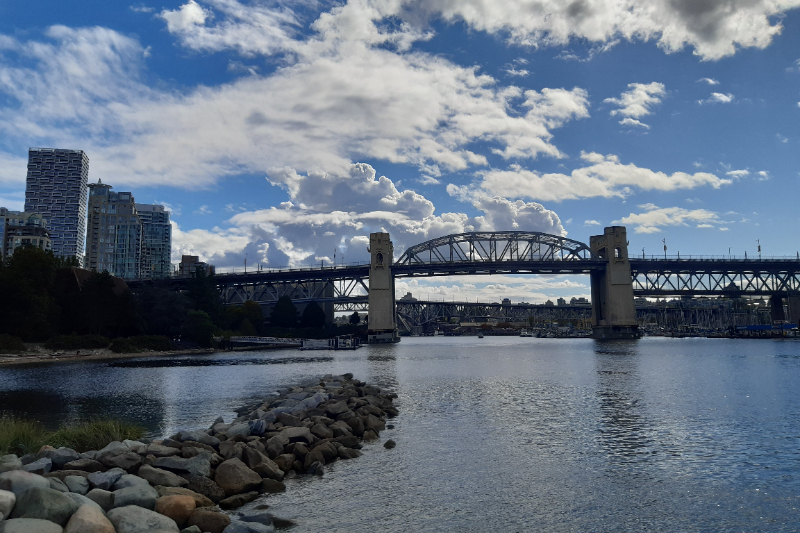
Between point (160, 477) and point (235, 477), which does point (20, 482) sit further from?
point (235, 477)

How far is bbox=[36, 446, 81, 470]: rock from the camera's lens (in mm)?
14828

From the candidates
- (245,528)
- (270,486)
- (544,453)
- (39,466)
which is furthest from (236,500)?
(544,453)

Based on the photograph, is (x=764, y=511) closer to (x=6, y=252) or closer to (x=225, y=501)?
(x=225, y=501)

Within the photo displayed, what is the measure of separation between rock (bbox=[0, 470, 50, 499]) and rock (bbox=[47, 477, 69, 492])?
177mm

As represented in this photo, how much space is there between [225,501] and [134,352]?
8347cm

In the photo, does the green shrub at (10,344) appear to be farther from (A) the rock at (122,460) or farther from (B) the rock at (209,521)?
(B) the rock at (209,521)

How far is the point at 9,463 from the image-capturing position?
13.8 meters

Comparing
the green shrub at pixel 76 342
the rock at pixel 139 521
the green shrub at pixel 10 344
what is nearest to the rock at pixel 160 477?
the rock at pixel 139 521

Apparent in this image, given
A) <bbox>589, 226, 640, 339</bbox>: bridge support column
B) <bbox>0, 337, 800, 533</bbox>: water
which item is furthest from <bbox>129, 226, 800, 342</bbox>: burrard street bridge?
<bbox>0, 337, 800, 533</bbox>: water

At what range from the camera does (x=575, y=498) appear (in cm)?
1524

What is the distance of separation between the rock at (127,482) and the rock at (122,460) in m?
1.31

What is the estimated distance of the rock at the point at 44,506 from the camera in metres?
10.5

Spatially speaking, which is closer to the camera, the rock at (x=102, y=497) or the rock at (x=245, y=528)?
the rock at (x=245, y=528)

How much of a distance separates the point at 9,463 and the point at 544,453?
1524cm
